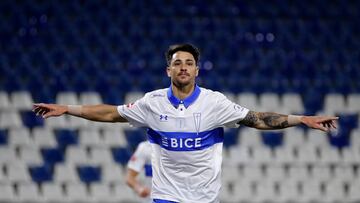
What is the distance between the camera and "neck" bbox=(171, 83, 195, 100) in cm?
496

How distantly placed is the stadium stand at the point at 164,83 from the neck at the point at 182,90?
5.28m

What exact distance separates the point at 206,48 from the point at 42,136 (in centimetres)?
234

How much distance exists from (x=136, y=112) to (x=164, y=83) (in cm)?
538

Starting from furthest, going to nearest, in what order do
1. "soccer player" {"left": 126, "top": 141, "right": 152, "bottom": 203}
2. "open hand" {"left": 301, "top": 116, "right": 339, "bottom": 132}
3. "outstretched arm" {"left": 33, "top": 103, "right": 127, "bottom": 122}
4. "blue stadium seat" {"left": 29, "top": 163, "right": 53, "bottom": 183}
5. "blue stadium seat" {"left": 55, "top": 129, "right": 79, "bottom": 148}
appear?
"blue stadium seat" {"left": 55, "top": 129, "right": 79, "bottom": 148} → "blue stadium seat" {"left": 29, "top": 163, "right": 53, "bottom": 183} → "soccer player" {"left": 126, "top": 141, "right": 152, "bottom": 203} → "outstretched arm" {"left": 33, "top": 103, "right": 127, "bottom": 122} → "open hand" {"left": 301, "top": 116, "right": 339, "bottom": 132}

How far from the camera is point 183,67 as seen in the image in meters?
4.86

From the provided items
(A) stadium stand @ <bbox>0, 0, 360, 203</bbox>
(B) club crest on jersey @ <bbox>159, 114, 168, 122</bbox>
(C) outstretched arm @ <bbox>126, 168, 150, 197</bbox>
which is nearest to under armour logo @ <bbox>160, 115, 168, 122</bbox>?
(B) club crest on jersey @ <bbox>159, 114, 168, 122</bbox>

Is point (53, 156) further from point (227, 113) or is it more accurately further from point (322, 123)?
point (322, 123)

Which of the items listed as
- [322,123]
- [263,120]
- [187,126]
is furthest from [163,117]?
[322,123]

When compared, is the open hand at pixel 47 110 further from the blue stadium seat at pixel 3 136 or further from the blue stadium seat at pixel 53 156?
the blue stadium seat at pixel 3 136

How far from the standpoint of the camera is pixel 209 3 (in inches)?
444

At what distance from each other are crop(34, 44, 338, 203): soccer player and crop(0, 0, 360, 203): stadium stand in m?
5.22

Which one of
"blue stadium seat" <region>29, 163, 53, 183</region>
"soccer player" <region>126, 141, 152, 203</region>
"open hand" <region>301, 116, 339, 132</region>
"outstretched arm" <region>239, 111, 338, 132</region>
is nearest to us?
"open hand" <region>301, 116, 339, 132</region>

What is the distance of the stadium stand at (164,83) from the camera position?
10.1m

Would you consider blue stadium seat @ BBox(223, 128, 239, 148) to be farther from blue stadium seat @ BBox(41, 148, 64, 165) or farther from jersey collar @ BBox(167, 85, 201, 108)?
jersey collar @ BBox(167, 85, 201, 108)
